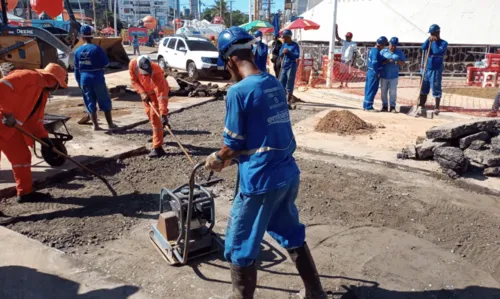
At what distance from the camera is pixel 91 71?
766 cm

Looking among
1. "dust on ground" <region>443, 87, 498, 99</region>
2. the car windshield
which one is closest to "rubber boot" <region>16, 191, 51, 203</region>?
"dust on ground" <region>443, 87, 498, 99</region>

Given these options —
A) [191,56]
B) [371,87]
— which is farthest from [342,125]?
[191,56]

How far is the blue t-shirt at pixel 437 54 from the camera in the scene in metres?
9.54

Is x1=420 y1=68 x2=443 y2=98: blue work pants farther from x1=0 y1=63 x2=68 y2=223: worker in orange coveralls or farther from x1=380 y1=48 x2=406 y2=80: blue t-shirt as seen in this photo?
x1=0 y1=63 x2=68 y2=223: worker in orange coveralls

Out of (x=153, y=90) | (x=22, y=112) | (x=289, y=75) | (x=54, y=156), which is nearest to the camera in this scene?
(x=22, y=112)

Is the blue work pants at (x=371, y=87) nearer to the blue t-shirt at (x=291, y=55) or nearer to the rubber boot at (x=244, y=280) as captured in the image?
the blue t-shirt at (x=291, y=55)

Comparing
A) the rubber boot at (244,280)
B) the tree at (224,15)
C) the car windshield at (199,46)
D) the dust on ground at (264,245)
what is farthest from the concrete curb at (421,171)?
the tree at (224,15)

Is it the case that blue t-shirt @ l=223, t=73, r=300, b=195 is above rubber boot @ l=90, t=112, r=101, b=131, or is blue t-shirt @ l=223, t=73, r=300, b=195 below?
above

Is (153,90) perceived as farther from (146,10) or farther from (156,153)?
(146,10)

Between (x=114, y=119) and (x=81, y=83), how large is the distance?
5.13 ft

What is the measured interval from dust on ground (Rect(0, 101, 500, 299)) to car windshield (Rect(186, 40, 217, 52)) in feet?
Answer: 37.9

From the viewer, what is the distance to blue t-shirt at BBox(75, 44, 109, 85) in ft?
24.7

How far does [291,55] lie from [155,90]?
4839 mm

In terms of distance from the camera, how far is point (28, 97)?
4680 mm
